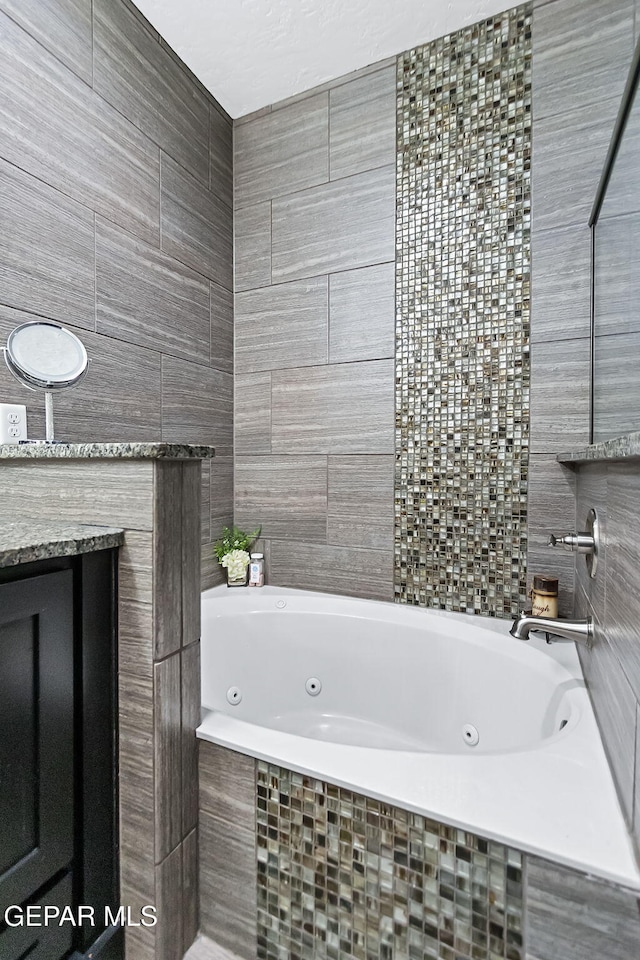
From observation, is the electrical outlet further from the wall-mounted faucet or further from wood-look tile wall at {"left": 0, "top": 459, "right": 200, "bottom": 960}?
the wall-mounted faucet

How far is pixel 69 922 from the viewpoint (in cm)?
86

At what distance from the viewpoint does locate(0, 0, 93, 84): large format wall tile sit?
130cm

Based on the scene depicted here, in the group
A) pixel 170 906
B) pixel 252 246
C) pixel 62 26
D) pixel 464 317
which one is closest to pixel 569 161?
pixel 464 317

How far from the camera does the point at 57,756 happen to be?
838 mm

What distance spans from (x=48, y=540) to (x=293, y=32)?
1996 millimetres

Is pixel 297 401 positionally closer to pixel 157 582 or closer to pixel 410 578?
pixel 410 578

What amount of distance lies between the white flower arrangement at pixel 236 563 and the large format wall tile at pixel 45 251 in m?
1.06

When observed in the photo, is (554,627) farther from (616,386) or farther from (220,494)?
(220,494)

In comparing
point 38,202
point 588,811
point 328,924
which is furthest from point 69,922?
point 38,202

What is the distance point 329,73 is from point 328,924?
8.75ft

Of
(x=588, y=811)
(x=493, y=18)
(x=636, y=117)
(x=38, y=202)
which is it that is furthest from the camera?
(x=493, y=18)

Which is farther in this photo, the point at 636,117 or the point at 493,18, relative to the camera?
the point at 493,18

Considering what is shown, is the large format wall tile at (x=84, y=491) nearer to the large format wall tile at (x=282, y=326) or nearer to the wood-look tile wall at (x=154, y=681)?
the wood-look tile wall at (x=154, y=681)

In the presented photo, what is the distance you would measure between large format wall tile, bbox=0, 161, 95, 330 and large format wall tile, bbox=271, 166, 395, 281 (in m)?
0.84
